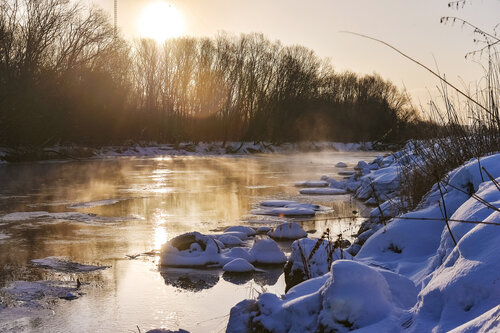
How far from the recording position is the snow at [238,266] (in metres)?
6.49

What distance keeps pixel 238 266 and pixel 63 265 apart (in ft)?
7.29

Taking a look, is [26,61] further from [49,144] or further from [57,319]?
[57,319]

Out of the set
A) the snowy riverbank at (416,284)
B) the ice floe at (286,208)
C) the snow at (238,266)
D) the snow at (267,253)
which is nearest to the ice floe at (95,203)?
the ice floe at (286,208)

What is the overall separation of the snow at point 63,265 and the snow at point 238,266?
154 centimetres

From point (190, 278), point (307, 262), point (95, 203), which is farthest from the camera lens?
point (95, 203)

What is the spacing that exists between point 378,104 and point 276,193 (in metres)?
52.9

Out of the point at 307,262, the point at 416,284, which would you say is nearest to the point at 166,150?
the point at 307,262

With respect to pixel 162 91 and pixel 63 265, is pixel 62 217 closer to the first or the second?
pixel 63 265

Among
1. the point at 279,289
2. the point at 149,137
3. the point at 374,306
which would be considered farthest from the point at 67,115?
the point at 374,306

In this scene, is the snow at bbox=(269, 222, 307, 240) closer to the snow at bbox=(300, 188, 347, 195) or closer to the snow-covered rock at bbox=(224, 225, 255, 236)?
the snow-covered rock at bbox=(224, 225, 255, 236)

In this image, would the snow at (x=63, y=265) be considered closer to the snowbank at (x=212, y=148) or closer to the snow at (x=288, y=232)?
the snow at (x=288, y=232)

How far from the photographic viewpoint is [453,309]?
222 cm

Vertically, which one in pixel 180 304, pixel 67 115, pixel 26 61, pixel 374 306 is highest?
pixel 26 61

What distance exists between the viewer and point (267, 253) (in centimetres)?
687
